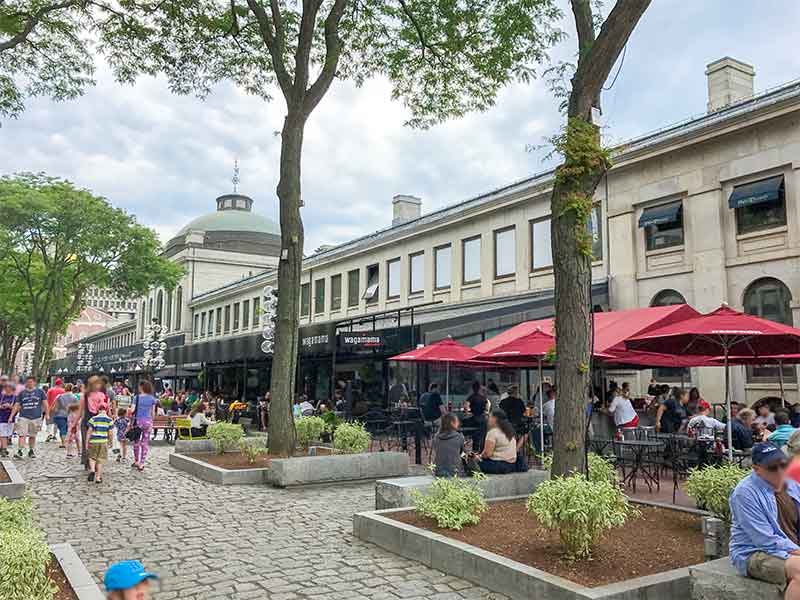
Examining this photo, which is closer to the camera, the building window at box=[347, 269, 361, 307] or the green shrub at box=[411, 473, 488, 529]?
the green shrub at box=[411, 473, 488, 529]

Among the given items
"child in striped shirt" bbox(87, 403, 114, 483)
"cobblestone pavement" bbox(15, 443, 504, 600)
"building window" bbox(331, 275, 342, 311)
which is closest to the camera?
"cobblestone pavement" bbox(15, 443, 504, 600)

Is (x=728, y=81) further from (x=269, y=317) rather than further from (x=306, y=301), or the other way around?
(x=306, y=301)

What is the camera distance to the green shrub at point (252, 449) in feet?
41.5

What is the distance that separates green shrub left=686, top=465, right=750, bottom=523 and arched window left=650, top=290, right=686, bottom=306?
1526cm

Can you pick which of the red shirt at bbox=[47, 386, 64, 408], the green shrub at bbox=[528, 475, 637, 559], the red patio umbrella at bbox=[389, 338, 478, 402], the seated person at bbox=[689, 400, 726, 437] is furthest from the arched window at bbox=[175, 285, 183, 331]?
the green shrub at bbox=[528, 475, 637, 559]

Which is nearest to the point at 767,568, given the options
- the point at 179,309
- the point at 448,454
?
the point at 448,454

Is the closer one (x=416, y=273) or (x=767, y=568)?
(x=767, y=568)

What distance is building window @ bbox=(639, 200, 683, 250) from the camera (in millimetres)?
21125

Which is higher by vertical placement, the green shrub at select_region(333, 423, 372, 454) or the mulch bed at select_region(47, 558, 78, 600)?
the green shrub at select_region(333, 423, 372, 454)

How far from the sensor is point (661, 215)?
21297 millimetres

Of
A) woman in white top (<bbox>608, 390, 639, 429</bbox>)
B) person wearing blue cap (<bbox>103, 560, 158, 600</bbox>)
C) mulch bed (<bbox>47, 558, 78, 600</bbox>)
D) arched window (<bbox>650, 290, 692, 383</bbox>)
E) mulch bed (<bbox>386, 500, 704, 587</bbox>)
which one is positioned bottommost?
mulch bed (<bbox>47, 558, 78, 600</bbox>)

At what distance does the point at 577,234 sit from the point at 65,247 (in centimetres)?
3095

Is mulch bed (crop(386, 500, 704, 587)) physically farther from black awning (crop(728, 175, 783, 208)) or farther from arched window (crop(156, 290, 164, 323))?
arched window (crop(156, 290, 164, 323))

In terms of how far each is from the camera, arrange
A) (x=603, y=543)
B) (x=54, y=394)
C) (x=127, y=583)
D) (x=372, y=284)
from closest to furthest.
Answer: (x=127, y=583) → (x=603, y=543) → (x=54, y=394) → (x=372, y=284)
